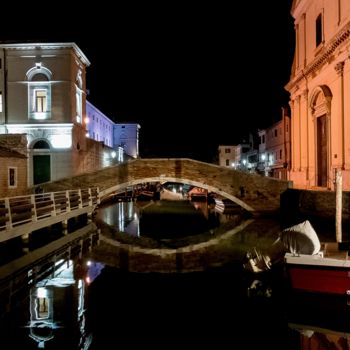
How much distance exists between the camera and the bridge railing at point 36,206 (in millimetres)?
12945

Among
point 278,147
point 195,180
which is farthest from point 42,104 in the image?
point 278,147

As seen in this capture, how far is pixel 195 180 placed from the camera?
26391mm

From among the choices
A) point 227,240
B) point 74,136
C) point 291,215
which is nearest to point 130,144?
point 74,136

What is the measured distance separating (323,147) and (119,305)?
1963 cm

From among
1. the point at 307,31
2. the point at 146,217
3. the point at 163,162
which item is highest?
the point at 307,31

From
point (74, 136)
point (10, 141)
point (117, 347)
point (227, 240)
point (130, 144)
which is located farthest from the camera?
point (130, 144)

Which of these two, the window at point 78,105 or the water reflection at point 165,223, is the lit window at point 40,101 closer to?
the window at point 78,105

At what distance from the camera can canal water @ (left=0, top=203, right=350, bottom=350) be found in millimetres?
6430

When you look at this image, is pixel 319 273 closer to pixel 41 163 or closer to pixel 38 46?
pixel 41 163

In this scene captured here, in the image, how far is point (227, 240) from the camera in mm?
16891

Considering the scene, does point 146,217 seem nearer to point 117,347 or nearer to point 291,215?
point 291,215

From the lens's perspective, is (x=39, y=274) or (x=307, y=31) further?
(x=307, y=31)

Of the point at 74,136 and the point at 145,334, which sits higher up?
the point at 74,136

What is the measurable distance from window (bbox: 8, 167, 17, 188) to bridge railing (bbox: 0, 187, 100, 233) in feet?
7.47
